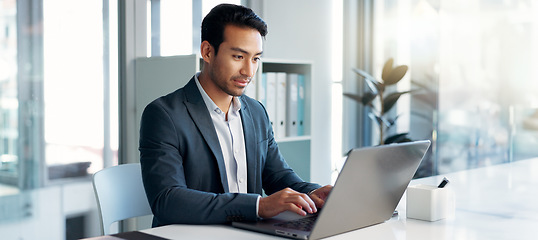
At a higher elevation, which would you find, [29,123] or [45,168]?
[29,123]

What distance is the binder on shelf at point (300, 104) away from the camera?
3309mm

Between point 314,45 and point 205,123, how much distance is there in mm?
2503

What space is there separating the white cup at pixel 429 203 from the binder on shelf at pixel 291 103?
5.94ft

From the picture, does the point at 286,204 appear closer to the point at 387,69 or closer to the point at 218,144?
the point at 218,144

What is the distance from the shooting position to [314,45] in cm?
407

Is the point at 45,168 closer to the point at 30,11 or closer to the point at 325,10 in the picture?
the point at 30,11

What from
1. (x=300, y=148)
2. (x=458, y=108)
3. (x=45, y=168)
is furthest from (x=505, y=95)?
(x=45, y=168)

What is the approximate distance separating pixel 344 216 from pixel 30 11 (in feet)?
6.50

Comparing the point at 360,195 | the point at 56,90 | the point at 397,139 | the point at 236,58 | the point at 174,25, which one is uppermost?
the point at 174,25

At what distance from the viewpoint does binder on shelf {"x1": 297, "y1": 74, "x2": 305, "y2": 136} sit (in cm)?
331

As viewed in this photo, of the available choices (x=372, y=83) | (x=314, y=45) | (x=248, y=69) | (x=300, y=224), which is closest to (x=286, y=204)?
(x=300, y=224)

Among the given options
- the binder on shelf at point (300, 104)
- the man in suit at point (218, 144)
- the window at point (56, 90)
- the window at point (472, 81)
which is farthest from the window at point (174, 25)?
the window at point (472, 81)

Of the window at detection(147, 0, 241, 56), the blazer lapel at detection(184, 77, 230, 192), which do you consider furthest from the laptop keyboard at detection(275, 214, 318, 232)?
the window at detection(147, 0, 241, 56)

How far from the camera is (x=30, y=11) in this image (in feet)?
8.30
